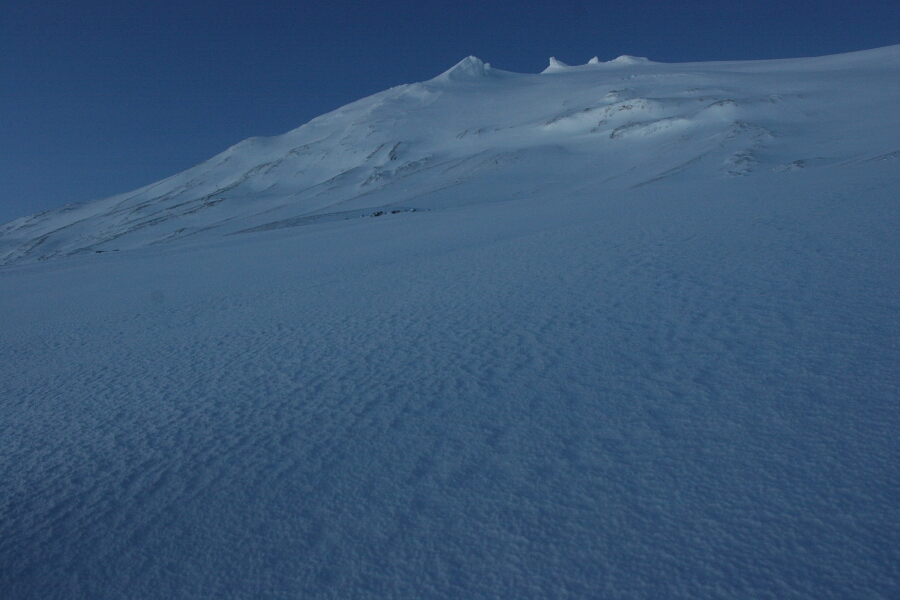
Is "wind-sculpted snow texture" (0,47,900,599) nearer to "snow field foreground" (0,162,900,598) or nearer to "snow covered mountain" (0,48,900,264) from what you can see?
"snow field foreground" (0,162,900,598)

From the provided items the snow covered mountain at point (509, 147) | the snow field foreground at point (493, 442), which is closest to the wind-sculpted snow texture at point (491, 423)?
the snow field foreground at point (493, 442)

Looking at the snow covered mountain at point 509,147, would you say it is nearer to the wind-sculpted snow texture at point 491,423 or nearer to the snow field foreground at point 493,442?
the wind-sculpted snow texture at point 491,423

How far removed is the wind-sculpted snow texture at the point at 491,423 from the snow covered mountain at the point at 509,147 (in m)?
6.02

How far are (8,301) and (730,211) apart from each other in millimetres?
8463

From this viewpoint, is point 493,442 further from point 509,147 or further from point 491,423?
point 509,147

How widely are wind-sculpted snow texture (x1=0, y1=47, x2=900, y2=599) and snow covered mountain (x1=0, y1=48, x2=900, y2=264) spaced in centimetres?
602

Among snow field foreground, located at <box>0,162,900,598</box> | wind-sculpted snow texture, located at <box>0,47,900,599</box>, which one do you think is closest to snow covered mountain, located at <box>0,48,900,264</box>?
wind-sculpted snow texture, located at <box>0,47,900,599</box>

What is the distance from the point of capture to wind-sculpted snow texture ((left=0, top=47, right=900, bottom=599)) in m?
1.35

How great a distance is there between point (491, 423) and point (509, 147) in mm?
35888

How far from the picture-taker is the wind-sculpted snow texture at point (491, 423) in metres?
1.35

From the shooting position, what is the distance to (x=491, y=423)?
6.42 feet

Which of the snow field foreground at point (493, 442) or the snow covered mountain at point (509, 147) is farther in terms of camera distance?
the snow covered mountain at point (509, 147)

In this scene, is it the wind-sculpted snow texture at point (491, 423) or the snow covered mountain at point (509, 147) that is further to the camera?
the snow covered mountain at point (509, 147)

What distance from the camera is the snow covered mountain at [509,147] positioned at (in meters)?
22.5
